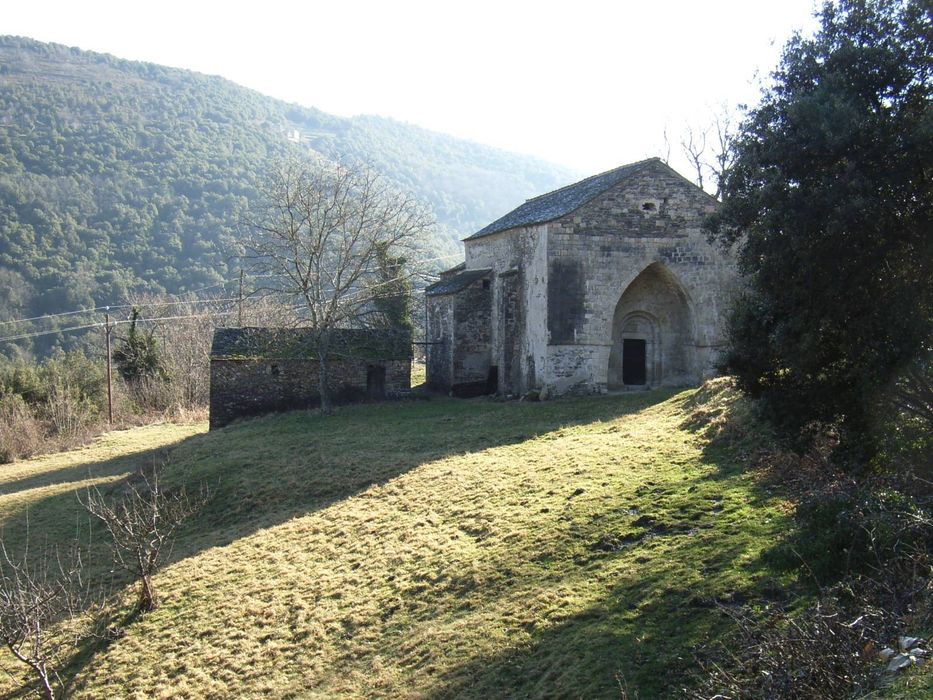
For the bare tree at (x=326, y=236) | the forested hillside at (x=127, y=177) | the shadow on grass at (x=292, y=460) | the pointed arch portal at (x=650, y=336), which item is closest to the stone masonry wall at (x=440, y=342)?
the bare tree at (x=326, y=236)

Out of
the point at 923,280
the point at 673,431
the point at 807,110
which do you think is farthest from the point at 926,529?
the point at 673,431

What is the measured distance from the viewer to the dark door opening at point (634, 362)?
27.1m

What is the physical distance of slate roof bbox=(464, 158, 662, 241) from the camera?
983 inches

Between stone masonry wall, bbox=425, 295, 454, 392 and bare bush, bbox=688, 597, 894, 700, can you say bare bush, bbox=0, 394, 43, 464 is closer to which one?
stone masonry wall, bbox=425, 295, 454, 392

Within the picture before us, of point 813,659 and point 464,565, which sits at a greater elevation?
point 813,659

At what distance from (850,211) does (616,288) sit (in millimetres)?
16048

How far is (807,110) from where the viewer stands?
30.7 feet

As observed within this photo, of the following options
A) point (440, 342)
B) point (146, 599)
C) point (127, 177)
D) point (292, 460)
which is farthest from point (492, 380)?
point (127, 177)

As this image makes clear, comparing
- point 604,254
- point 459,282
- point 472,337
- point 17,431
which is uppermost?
point 604,254

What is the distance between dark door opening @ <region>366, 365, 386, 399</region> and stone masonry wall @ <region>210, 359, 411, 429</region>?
0.33m

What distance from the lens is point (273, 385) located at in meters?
30.0

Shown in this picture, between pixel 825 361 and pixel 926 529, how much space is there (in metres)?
2.96

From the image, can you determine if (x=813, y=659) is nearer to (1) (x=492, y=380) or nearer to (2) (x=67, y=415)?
(1) (x=492, y=380)

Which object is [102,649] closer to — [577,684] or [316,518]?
[316,518]
